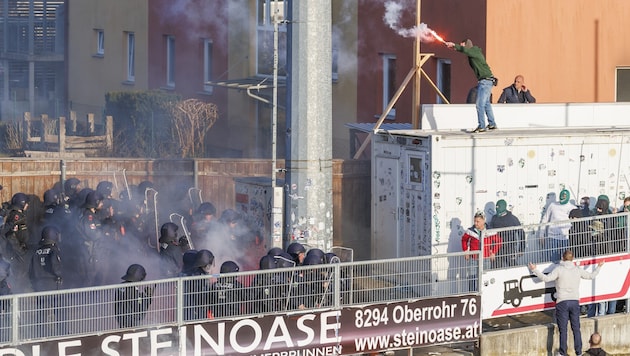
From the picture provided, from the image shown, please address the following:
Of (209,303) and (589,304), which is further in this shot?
(589,304)

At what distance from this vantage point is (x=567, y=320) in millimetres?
14945

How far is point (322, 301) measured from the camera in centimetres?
1360

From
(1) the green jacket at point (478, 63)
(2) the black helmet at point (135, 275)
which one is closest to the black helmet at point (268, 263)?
(2) the black helmet at point (135, 275)

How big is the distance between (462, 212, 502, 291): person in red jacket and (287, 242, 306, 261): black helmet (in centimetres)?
200

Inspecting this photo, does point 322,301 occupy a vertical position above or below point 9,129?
below

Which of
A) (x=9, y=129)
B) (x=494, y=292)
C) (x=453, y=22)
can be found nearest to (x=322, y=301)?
(x=494, y=292)

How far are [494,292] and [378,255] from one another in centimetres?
327

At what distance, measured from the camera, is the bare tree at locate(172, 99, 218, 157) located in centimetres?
2802

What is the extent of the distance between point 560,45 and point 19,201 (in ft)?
34.6

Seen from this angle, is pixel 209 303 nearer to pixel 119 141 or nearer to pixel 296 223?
pixel 296 223

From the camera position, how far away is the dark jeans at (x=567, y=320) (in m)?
14.9

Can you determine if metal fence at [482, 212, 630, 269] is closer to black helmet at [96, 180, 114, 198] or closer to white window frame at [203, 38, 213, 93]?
black helmet at [96, 180, 114, 198]

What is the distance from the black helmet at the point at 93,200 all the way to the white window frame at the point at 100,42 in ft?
67.3

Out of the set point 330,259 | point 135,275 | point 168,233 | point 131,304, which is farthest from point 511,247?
point 131,304
